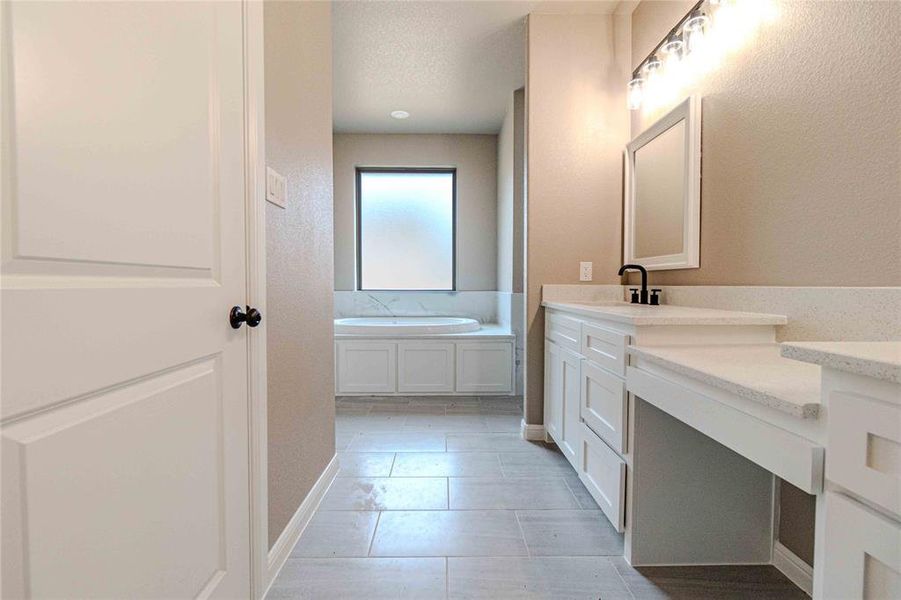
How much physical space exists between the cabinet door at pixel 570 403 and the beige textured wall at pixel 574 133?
70 centimetres

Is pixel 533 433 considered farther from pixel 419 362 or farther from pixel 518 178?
pixel 518 178

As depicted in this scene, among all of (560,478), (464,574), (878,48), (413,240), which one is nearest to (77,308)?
(464,574)

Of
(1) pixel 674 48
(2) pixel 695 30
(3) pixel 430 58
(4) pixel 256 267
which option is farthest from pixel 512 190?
(4) pixel 256 267

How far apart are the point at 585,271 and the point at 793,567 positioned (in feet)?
5.08

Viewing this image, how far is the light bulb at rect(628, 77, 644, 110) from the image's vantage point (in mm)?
2062

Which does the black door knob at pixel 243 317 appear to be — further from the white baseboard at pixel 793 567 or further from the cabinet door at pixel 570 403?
the white baseboard at pixel 793 567

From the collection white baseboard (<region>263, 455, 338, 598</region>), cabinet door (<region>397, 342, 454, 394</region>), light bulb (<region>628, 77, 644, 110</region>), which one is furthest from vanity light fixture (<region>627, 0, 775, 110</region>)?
white baseboard (<region>263, 455, 338, 598</region>)

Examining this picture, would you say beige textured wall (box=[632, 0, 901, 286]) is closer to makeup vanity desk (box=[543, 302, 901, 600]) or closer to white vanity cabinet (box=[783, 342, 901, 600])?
makeup vanity desk (box=[543, 302, 901, 600])

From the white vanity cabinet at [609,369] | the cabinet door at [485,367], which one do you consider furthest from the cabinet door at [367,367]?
the white vanity cabinet at [609,369]

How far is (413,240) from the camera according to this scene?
4.21 metres

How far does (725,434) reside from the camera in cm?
86

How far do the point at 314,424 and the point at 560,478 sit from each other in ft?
4.01

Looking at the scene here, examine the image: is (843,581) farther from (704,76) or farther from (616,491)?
(704,76)

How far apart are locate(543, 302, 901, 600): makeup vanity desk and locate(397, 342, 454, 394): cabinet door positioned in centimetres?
121
